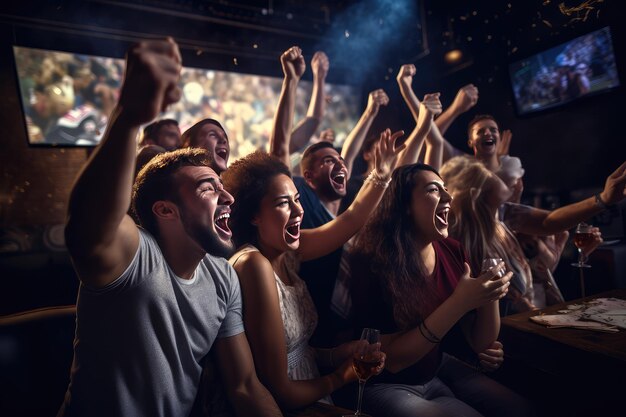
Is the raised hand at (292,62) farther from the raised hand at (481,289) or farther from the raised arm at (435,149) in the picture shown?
the raised hand at (481,289)

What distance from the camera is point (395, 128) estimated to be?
699cm

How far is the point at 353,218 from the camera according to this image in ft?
6.05

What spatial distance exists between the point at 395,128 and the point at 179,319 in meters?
6.34

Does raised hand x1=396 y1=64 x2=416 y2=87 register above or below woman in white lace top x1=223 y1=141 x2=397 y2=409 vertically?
above

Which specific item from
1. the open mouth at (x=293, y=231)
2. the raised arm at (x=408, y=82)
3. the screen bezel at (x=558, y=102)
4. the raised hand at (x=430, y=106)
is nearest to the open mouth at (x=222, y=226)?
the open mouth at (x=293, y=231)

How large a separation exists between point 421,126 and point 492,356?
1.31 metres

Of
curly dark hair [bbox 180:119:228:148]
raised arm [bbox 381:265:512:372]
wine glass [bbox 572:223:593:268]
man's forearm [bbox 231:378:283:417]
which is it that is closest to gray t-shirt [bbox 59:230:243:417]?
man's forearm [bbox 231:378:283:417]

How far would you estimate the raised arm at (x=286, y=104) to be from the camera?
2.19m

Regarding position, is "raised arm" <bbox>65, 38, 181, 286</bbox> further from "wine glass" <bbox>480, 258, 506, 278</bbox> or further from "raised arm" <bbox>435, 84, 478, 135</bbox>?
"raised arm" <bbox>435, 84, 478, 135</bbox>

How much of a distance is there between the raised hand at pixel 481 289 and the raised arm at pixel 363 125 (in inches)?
52.7

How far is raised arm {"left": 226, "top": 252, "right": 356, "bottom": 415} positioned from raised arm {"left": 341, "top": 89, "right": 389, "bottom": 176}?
60.2 inches

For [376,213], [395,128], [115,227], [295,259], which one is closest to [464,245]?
[376,213]

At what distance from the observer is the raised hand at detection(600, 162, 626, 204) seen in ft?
7.63

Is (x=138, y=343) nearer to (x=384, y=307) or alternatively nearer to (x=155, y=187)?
(x=155, y=187)
